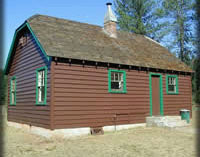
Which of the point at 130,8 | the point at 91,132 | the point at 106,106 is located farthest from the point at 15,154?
the point at 130,8

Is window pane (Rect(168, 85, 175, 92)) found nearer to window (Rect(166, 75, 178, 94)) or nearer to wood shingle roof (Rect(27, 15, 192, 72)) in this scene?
window (Rect(166, 75, 178, 94))

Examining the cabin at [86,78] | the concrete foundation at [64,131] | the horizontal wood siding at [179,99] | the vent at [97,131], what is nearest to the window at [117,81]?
the cabin at [86,78]

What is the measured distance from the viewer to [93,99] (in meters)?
11.7

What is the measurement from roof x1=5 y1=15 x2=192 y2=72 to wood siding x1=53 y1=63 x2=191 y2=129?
0.69 meters

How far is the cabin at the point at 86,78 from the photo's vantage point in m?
10.8

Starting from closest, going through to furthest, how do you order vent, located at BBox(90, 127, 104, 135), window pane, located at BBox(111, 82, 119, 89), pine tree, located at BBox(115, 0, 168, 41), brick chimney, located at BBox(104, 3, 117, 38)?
vent, located at BBox(90, 127, 104, 135) < window pane, located at BBox(111, 82, 119, 89) < brick chimney, located at BBox(104, 3, 117, 38) < pine tree, located at BBox(115, 0, 168, 41)

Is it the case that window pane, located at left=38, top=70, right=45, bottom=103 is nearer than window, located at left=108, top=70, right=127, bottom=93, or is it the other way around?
window pane, located at left=38, top=70, right=45, bottom=103

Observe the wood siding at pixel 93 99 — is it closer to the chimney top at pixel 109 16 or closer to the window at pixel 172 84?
the window at pixel 172 84

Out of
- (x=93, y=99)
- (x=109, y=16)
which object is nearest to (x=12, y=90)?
(x=93, y=99)

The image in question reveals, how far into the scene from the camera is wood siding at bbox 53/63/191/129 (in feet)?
34.9

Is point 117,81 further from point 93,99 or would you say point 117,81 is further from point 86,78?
point 86,78

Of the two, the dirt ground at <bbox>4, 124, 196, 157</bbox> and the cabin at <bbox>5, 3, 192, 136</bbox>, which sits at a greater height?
the cabin at <bbox>5, 3, 192, 136</bbox>

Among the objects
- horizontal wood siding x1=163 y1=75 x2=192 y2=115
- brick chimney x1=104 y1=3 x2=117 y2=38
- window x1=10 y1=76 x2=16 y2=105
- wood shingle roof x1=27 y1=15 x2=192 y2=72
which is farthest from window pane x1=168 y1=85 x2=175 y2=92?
window x1=10 y1=76 x2=16 y2=105

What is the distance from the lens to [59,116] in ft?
34.2
